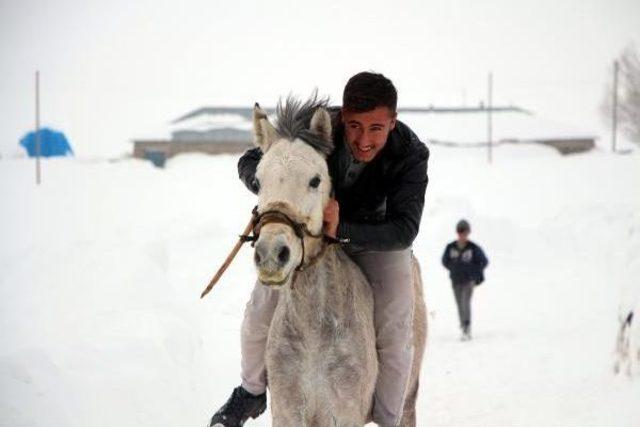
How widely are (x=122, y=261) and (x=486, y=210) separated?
905 inches

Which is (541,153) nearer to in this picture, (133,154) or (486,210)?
(486,210)

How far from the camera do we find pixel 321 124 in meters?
3.98

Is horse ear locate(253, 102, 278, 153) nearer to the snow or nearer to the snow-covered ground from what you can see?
the snow-covered ground

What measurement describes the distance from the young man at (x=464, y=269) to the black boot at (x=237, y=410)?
1010 cm

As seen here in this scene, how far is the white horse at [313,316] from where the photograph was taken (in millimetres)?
3824

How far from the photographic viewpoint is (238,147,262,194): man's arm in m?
4.35

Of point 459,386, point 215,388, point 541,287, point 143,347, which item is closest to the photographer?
point 143,347

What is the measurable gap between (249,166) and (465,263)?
11103mm

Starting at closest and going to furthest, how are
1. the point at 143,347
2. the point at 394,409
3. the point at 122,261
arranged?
1. the point at 394,409
2. the point at 143,347
3. the point at 122,261

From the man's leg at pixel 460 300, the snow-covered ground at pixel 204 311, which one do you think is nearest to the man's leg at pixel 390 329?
the snow-covered ground at pixel 204 311

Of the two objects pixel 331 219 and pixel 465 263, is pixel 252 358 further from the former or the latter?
pixel 465 263

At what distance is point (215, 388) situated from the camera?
834 centimetres

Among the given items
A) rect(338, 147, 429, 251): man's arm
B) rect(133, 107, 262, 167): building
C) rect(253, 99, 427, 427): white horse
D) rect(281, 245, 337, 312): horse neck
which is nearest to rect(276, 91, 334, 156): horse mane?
rect(253, 99, 427, 427): white horse

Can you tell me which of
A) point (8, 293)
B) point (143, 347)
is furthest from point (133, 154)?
point (143, 347)
